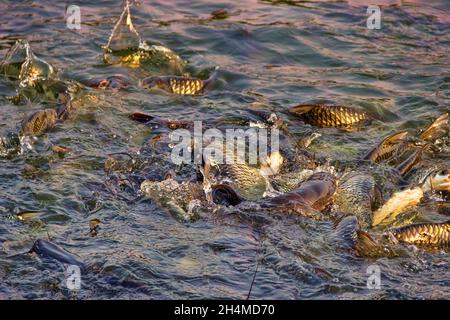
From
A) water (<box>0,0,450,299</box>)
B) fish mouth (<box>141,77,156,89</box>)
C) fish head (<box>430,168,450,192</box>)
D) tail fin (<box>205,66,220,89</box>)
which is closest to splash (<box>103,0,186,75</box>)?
water (<box>0,0,450,299</box>)

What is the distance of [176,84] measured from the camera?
7562mm

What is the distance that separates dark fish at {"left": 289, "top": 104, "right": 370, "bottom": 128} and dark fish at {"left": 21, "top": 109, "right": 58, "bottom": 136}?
2.06 m

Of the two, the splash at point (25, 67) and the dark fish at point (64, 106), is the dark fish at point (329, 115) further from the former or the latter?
the splash at point (25, 67)

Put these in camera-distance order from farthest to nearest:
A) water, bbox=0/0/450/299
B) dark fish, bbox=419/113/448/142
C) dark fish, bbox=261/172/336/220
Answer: dark fish, bbox=419/113/448/142
dark fish, bbox=261/172/336/220
water, bbox=0/0/450/299

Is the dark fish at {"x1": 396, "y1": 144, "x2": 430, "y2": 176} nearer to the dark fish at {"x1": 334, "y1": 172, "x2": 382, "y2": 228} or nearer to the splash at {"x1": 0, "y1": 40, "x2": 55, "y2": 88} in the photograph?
the dark fish at {"x1": 334, "y1": 172, "x2": 382, "y2": 228}

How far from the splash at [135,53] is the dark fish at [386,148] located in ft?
8.83

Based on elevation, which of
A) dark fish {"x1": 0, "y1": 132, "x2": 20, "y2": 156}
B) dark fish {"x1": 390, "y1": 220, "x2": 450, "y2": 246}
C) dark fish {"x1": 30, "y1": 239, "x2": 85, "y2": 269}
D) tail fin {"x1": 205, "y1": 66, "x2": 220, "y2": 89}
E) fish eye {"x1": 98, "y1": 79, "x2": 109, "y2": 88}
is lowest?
dark fish {"x1": 390, "y1": 220, "x2": 450, "y2": 246}

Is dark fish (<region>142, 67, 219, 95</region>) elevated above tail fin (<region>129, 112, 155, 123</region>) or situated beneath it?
elevated above

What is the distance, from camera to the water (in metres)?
4.57

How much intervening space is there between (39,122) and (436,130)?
315cm

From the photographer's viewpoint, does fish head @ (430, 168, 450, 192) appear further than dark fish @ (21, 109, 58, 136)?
No

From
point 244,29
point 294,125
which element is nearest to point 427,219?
point 294,125

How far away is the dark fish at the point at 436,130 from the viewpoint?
261 inches

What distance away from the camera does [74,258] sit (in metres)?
4.66
